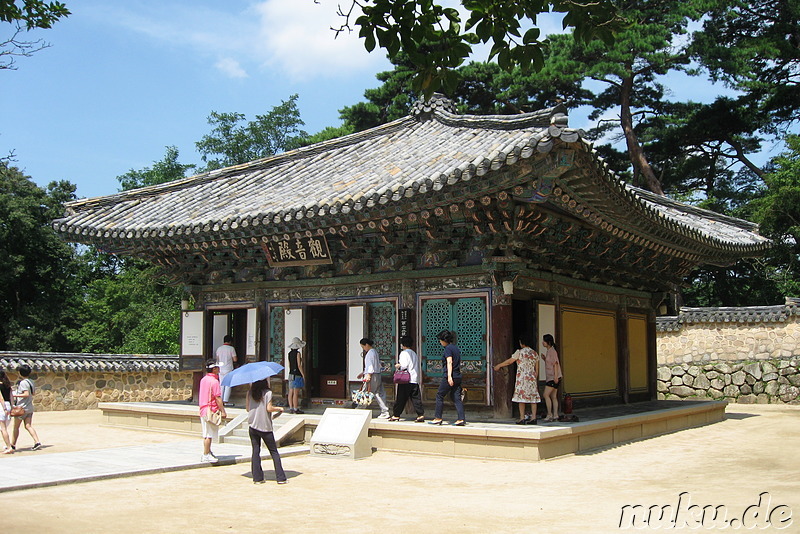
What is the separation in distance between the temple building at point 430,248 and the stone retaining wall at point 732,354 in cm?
642

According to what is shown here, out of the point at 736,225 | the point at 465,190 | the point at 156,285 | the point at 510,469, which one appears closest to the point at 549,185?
the point at 465,190

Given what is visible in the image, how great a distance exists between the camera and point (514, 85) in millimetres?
30312

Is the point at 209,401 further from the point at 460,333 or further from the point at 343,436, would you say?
the point at 460,333

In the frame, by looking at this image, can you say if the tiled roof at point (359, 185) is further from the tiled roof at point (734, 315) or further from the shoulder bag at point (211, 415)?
the tiled roof at point (734, 315)

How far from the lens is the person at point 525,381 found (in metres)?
11.3

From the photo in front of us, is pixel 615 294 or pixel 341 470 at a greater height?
pixel 615 294

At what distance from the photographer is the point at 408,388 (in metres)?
11.9

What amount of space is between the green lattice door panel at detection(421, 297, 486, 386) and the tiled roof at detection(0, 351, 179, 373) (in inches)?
468

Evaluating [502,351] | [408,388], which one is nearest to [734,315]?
[502,351]

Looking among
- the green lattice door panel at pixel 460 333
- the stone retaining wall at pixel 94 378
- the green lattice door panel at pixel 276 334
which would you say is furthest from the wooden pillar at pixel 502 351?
the stone retaining wall at pixel 94 378

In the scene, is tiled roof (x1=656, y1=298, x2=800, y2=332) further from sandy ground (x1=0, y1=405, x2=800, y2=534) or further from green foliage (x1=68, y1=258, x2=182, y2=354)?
green foliage (x1=68, y1=258, x2=182, y2=354)

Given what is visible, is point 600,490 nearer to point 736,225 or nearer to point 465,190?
point 465,190

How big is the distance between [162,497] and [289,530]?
2.10m

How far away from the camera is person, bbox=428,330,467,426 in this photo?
36.6 feet
